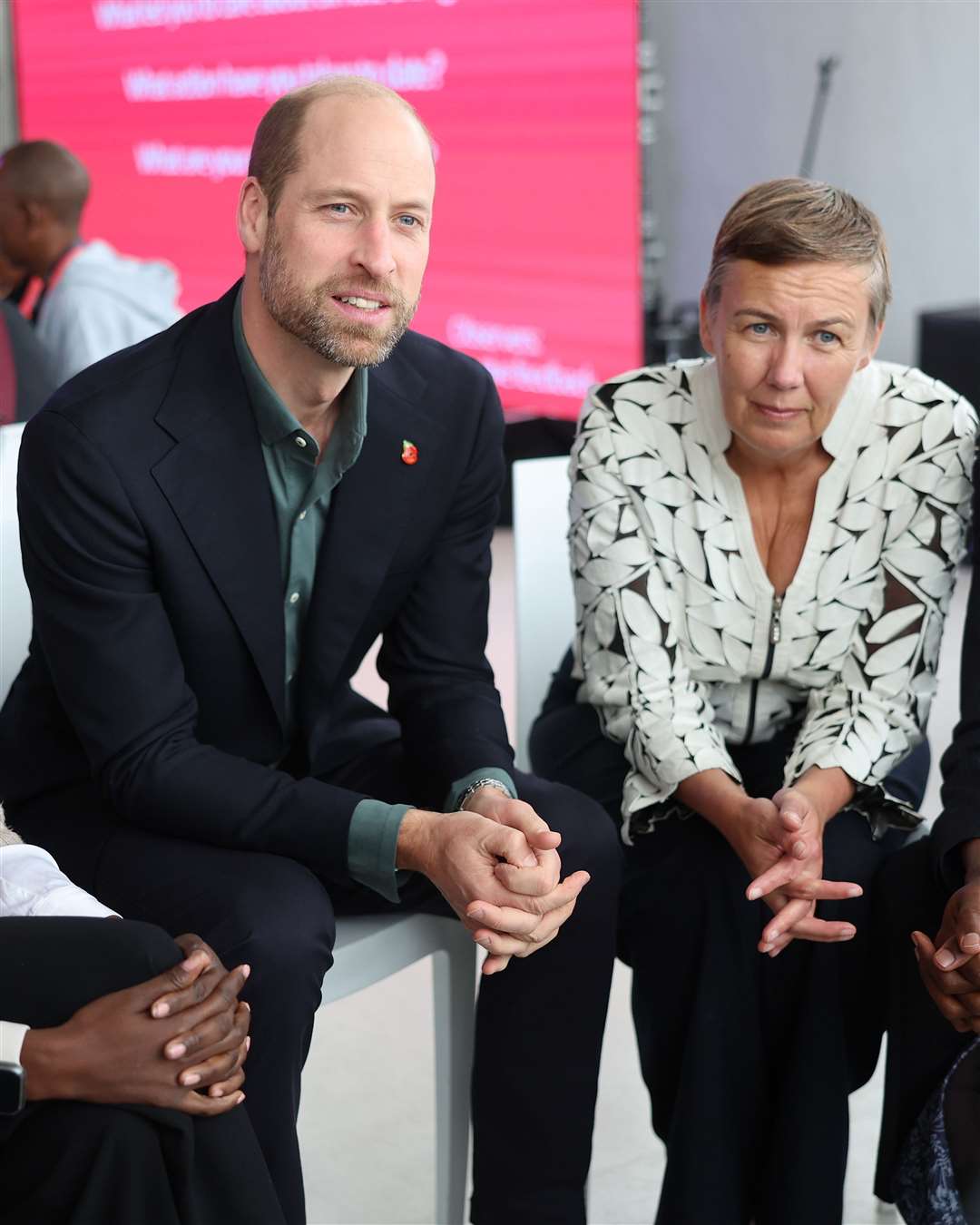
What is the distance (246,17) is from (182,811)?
600 centimetres

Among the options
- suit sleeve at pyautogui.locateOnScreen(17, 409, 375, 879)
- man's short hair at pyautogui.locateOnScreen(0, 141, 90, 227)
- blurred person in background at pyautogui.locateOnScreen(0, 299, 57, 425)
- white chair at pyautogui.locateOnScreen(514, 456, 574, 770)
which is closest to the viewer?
suit sleeve at pyautogui.locateOnScreen(17, 409, 375, 879)

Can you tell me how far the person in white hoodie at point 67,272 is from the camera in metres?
4.14

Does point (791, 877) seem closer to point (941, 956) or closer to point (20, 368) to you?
point (941, 956)

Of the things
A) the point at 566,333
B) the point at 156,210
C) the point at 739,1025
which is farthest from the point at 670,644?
the point at 156,210

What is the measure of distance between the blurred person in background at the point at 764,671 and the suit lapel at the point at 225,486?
0.46 m

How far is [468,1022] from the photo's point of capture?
194cm

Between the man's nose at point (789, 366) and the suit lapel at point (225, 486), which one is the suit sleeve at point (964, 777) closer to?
the man's nose at point (789, 366)

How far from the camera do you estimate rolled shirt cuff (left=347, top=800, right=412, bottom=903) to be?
1.71 meters

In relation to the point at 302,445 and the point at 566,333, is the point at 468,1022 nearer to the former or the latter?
the point at 302,445

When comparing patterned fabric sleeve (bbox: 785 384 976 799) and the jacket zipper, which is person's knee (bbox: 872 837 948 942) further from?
the jacket zipper

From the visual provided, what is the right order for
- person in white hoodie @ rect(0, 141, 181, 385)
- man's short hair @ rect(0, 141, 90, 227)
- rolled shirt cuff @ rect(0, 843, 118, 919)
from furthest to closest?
man's short hair @ rect(0, 141, 90, 227) < person in white hoodie @ rect(0, 141, 181, 385) < rolled shirt cuff @ rect(0, 843, 118, 919)

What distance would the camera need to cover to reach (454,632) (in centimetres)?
202

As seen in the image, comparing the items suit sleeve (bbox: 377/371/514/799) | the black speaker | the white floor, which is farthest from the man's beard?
the black speaker

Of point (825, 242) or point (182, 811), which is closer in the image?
point (182, 811)
